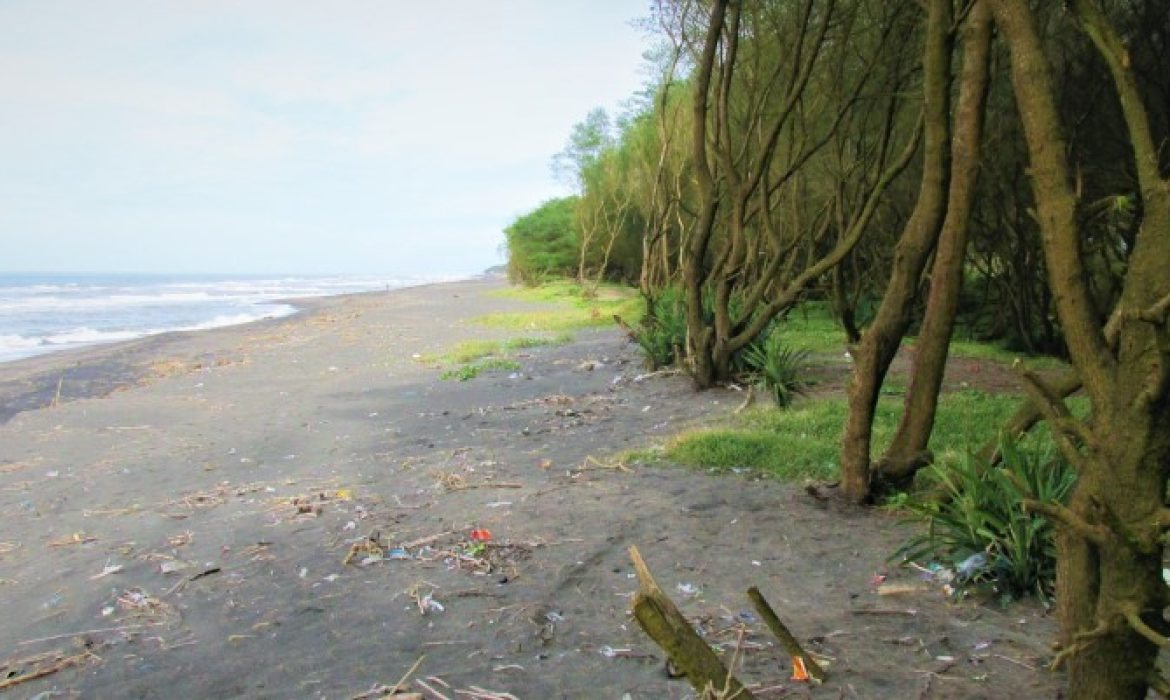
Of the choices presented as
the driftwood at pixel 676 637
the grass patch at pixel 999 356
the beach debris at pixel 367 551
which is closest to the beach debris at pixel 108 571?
the beach debris at pixel 367 551

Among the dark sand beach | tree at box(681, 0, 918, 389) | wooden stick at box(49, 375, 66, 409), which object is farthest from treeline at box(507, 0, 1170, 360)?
wooden stick at box(49, 375, 66, 409)

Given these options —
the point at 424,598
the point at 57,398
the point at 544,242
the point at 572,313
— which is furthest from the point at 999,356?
the point at 544,242

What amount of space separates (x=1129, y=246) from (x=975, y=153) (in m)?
9.52

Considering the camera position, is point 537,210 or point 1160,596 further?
point 537,210

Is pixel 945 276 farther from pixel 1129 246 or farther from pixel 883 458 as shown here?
pixel 1129 246

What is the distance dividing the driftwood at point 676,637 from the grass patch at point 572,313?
20.1 meters

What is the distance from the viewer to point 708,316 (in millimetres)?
12492

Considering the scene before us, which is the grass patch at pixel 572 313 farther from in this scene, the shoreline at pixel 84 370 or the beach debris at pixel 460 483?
the beach debris at pixel 460 483

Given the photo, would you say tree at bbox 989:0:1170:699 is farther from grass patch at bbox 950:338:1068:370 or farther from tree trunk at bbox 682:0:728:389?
grass patch at bbox 950:338:1068:370

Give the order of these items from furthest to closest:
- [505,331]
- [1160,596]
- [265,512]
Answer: [505,331] < [265,512] < [1160,596]

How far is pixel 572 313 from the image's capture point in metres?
27.8

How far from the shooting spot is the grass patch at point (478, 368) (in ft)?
45.9

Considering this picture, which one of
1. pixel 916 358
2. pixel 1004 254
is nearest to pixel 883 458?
pixel 916 358

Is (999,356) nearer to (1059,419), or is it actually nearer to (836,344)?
(836,344)
